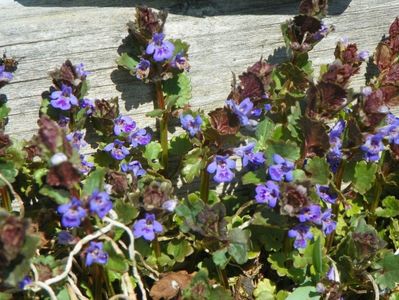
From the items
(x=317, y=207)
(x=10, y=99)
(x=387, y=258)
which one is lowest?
(x=387, y=258)

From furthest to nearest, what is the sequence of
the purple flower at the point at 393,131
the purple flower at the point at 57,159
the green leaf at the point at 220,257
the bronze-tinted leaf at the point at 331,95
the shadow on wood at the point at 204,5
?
the shadow on wood at the point at 204,5 → the purple flower at the point at 393,131 → the bronze-tinted leaf at the point at 331,95 → the green leaf at the point at 220,257 → the purple flower at the point at 57,159

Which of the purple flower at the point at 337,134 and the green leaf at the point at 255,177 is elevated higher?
the purple flower at the point at 337,134

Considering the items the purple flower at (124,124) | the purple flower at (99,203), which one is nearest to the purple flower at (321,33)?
the purple flower at (124,124)

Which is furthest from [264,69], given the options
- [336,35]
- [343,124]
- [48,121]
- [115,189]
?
[48,121]

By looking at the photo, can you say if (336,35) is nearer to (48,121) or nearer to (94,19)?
(94,19)

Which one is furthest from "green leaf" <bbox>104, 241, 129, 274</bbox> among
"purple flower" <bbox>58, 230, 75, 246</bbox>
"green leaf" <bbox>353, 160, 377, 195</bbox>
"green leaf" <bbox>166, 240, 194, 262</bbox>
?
"green leaf" <bbox>353, 160, 377, 195</bbox>

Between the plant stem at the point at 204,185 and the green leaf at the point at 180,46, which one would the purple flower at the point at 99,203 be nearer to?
the plant stem at the point at 204,185

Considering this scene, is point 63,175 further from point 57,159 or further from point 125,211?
point 125,211
